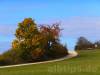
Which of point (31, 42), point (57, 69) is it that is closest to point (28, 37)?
→ point (31, 42)

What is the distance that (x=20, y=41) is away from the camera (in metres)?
52.8

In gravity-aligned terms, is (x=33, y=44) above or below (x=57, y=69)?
above

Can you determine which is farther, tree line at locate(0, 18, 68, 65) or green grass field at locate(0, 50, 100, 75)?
tree line at locate(0, 18, 68, 65)

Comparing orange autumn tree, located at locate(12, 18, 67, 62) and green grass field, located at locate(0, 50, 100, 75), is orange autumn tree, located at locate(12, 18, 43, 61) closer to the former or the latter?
orange autumn tree, located at locate(12, 18, 67, 62)

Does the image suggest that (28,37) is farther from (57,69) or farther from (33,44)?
(57,69)

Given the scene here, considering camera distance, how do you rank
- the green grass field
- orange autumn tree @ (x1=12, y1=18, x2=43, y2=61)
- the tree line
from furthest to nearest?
orange autumn tree @ (x1=12, y1=18, x2=43, y2=61) < the tree line < the green grass field

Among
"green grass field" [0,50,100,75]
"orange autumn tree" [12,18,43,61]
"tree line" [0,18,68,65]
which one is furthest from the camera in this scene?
"orange autumn tree" [12,18,43,61]

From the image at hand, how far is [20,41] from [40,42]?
9.29 ft

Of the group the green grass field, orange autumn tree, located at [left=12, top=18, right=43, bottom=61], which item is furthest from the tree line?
the green grass field

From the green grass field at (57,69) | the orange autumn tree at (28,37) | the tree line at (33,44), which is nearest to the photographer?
the green grass field at (57,69)

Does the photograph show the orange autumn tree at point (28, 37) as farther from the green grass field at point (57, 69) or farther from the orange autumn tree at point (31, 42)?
the green grass field at point (57, 69)

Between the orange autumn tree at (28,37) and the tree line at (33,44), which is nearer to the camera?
the tree line at (33,44)

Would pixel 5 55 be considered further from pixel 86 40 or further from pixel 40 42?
pixel 86 40

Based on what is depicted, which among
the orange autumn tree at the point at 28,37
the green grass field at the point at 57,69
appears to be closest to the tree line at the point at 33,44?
the orange autumn tree at the point at 28,37
